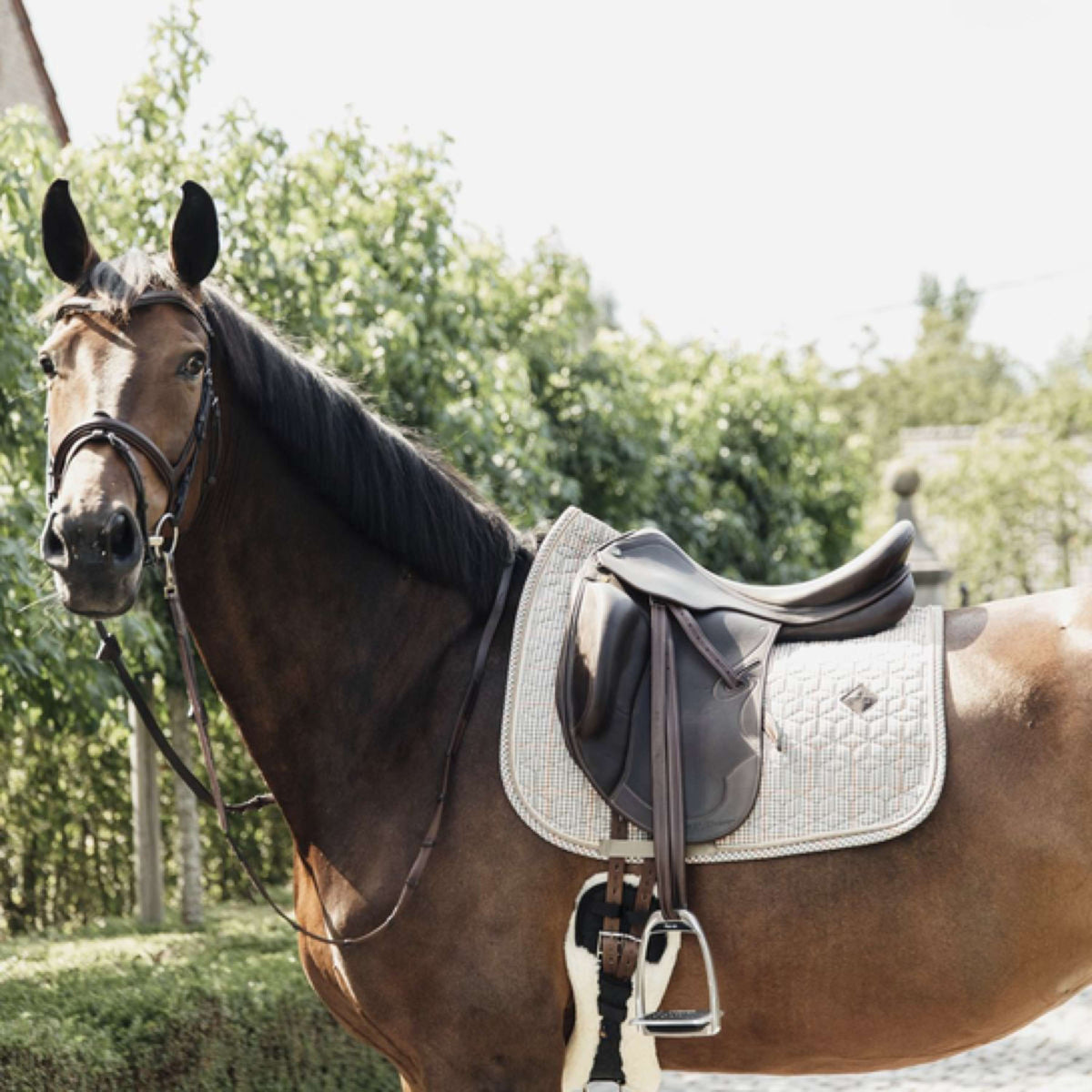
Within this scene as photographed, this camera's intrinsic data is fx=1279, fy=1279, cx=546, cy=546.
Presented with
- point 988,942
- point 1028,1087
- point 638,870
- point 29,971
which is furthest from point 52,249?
point 1028,1087

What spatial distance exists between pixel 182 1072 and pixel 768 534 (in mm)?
6353

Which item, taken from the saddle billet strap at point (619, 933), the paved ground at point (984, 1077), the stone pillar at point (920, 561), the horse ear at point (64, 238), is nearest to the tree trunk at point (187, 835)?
the paved ground at point (984, 1077)

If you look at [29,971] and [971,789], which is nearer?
[971,789]

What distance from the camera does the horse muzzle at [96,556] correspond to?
6.79 feet

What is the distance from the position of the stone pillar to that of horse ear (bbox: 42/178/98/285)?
6.57m

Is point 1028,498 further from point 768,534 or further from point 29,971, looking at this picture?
point 29,971

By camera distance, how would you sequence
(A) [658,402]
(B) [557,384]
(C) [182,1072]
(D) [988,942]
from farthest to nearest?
1. (A) [658,402]
2. (B) [557,384]
3. (C) [182,1072]
4. (D) [988,942]

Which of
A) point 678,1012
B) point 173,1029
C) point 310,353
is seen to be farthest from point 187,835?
point 678,1012

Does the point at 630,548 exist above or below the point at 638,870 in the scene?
above

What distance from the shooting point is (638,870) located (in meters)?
2.32

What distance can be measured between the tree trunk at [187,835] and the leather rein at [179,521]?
391cm

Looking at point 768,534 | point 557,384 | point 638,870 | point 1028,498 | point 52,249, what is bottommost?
point 638,870

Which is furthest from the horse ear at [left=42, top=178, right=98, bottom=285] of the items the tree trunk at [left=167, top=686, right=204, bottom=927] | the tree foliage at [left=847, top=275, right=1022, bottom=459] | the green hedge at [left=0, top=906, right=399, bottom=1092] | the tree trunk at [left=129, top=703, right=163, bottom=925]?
the tree foliage at [left=847, top=275, right=1022, bottom=459]

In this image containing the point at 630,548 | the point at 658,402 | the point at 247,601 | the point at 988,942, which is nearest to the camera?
the point at 988,942
